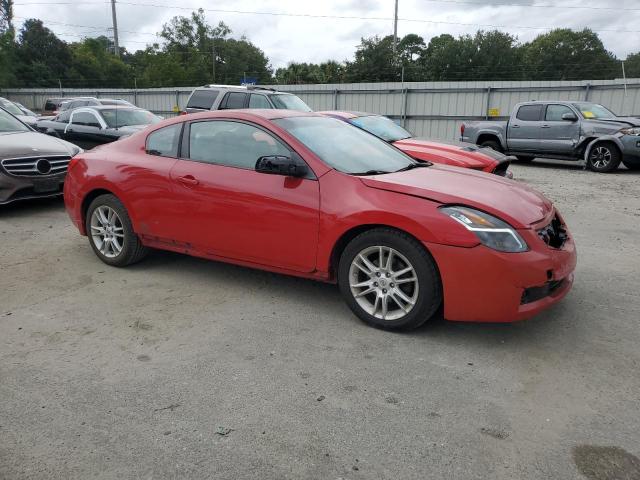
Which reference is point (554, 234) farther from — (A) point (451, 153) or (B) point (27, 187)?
(B) point (27, 187)

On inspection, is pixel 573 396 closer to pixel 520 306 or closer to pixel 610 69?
pixel 520 306

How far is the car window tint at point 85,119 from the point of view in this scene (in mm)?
11719

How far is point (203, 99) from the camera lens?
12.0 meters

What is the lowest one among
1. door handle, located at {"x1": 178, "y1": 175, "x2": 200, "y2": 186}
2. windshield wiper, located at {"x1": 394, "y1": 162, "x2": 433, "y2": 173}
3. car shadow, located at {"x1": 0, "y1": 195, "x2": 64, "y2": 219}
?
car shadow, located at {"x1": 0, "y1": 195, "x2": 64, "y2": 219}

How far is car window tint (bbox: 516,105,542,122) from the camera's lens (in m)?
13.8

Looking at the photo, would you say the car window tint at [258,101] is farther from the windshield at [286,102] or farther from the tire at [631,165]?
the tire at [631,165]

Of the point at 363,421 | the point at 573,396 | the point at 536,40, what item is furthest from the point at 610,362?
the point at 536,40

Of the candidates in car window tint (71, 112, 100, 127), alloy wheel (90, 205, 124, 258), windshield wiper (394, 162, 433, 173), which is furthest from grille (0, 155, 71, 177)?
windshield wiper (394, 162, 433, 173)

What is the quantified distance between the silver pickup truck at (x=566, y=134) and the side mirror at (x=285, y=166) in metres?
11.0

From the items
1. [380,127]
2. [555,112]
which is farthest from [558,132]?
[380,127]

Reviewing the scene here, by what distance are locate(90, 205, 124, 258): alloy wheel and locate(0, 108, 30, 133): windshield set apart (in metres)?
4.16

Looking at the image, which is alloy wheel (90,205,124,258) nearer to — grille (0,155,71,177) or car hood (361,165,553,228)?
car hood (361,165,553,228)

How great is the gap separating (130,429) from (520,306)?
95.8 inches

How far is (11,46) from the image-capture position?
189ft
